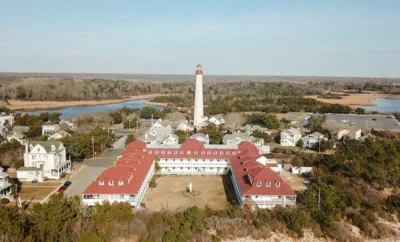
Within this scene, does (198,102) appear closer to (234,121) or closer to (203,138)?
(234,121)

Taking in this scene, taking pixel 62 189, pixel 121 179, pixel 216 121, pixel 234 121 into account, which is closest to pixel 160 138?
pixel 62 189

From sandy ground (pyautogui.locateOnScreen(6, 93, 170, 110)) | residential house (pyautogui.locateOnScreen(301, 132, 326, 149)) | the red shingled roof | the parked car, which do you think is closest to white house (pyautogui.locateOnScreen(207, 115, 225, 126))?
residential house (pyautogui.locateOnScreen(301, 132, 326, 149))

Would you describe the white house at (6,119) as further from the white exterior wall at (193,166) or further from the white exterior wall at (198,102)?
the white exterior wall at (193,166)

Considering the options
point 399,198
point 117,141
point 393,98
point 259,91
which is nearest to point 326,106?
point 259,91

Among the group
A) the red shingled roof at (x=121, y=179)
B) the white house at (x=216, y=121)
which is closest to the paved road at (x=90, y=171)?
the red shingled roof at (x=121, y=179)

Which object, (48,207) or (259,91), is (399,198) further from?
(259,91)

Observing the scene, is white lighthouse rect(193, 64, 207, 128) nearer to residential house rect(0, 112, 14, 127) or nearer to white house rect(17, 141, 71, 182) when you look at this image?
white house rect(17, 141, 71, 182)

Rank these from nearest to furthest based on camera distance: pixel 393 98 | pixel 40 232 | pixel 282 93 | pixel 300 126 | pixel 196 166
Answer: pixel 40 232 < pixel 196 166 < pixel 300 126 < pixel 282 93 < pixel 393 98
